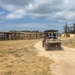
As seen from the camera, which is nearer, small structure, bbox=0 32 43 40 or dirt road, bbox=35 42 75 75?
dirt road, bbox=35 42 75 75

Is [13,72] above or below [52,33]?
below

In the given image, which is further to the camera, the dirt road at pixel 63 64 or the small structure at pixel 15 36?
the small structure at pixel 15 36

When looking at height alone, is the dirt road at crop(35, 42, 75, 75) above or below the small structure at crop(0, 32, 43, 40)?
below

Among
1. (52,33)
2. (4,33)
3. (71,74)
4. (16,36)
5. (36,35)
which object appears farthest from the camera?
(36,35)

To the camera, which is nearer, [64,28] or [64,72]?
[64,72]

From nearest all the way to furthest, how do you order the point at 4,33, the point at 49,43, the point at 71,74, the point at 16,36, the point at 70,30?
the point at 71,74, the point at 49,43, the point at 4,33, the point at 16,36, the point at 70,30

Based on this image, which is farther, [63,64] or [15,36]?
[15,36]

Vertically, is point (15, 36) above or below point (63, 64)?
above

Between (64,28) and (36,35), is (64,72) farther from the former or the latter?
(64,28)

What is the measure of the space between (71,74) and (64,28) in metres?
129

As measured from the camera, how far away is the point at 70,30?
136375 mm

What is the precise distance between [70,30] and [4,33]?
71704 millimetres

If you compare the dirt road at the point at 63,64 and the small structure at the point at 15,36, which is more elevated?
the small structure at the point at 15,36

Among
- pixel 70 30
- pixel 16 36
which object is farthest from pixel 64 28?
pixel 16 36
